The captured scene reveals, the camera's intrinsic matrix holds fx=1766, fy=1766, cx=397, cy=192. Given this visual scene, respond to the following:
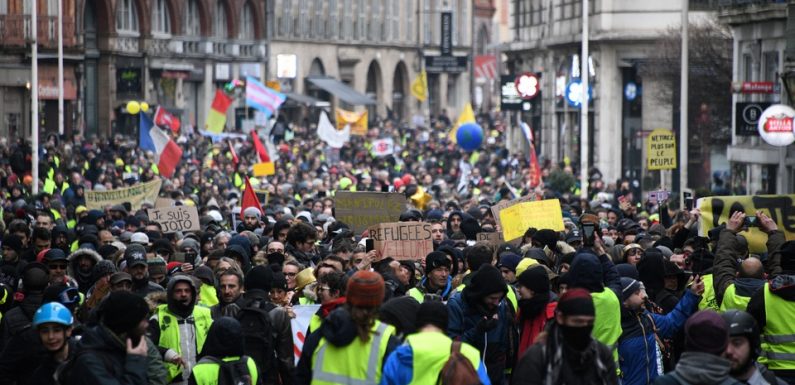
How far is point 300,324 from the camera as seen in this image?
1154 cm

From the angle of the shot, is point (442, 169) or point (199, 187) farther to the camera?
point (442, 169)

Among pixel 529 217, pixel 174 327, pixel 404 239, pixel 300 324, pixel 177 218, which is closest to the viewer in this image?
pixel 174 327

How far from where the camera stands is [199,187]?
1350 inches

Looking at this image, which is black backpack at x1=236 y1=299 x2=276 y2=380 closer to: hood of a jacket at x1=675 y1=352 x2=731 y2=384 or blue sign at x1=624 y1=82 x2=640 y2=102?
hood of a jacket at x1=675 y1=352 x2=731 y2=384

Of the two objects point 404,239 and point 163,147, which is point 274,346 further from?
point 163,147

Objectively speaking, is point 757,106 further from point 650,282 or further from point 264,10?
point 264,10

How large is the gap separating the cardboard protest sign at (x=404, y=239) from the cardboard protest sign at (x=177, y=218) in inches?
238

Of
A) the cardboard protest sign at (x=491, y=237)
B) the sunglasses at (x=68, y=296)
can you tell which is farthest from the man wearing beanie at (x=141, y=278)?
the cardboard protest sign at (x=491, y=237)

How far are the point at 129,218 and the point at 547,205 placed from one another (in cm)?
585

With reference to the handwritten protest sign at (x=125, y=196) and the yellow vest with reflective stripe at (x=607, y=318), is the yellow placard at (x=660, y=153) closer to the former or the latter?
the handwritten protest sign at (x=125, y=196)

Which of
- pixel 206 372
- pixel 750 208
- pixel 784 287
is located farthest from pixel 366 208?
pixel 206 372

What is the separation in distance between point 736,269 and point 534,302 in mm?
2399

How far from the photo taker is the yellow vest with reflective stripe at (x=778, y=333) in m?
11.0

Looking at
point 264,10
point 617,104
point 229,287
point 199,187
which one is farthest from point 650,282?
point 264,10
